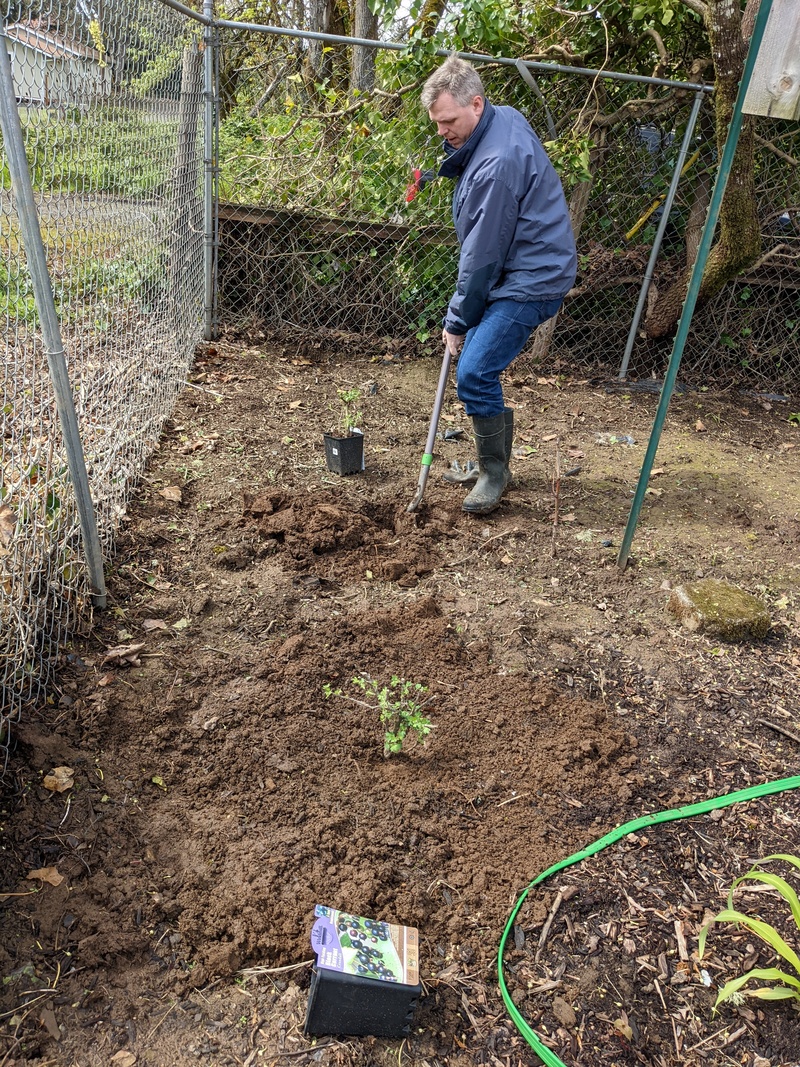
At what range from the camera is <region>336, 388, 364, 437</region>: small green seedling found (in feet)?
17.3

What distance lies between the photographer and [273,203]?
6316 millimetres

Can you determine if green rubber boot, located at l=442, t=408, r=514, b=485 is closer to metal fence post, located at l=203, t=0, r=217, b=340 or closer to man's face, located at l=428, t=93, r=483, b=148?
man's face, located at l=428, t=93, r=483, b=148

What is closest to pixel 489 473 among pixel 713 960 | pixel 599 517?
pixel 599 517

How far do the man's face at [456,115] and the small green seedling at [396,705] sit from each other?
8.68ft

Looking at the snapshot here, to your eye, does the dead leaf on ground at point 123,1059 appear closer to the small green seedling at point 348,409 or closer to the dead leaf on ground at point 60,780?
the dead leaf on ground at point 60,780

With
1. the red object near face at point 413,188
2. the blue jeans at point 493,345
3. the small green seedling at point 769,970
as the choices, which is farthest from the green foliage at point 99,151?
the small green seedling at point 769,970

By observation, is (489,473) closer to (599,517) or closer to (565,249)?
(599,517)

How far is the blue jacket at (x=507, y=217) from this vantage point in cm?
360

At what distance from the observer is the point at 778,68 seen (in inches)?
107

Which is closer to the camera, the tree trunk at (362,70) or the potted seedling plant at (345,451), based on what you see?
the potted seedling plant at (345,451)

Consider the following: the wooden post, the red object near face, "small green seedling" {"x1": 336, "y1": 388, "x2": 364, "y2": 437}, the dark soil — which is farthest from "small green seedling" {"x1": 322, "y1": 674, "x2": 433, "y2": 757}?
the red object near face

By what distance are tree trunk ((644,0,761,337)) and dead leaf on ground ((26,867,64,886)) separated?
5883 millimetres

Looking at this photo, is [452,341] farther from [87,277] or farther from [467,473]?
[87,277]

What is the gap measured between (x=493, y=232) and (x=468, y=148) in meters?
0.44
